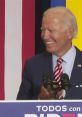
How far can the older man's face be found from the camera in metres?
1.50

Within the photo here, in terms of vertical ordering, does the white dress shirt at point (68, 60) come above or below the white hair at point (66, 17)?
below

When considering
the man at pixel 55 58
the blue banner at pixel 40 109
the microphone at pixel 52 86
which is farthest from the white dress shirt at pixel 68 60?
the blue banner at pixel 40 109

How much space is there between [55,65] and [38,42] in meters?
0.76

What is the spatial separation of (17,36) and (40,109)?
54.6 inches

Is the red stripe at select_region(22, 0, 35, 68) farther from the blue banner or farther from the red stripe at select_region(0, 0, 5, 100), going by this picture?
the blue banner

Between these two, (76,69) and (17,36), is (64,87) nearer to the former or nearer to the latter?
(76,69)

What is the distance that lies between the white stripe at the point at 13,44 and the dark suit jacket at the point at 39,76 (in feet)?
2.40

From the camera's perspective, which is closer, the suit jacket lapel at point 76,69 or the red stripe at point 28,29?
the suit jacket lapel at point 76,69

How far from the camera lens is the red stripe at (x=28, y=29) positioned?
2271mm

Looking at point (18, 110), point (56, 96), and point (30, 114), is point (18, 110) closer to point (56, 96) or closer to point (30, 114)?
point (30, 114)

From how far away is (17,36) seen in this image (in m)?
2.29

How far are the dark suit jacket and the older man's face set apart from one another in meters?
0.06

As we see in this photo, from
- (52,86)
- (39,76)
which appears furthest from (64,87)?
(39,76)

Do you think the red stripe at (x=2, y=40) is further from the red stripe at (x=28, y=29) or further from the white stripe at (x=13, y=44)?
the red stripe at (x=28, y=29)
